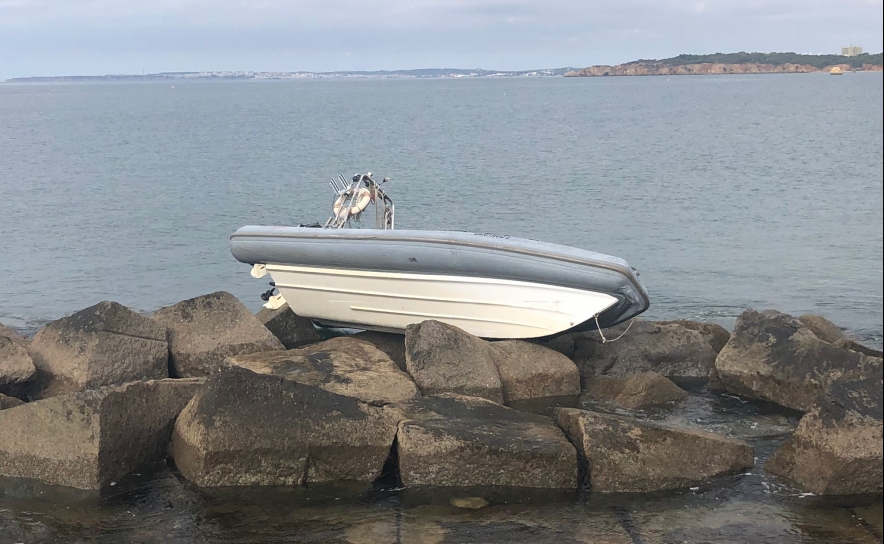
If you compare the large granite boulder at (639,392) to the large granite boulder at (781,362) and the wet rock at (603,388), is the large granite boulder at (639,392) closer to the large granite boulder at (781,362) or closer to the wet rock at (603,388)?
the wet rock at (603,388)

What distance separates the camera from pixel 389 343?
393 inches

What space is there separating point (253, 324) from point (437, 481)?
132 inches

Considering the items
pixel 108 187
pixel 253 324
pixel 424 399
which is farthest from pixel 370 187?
pixel 108 187

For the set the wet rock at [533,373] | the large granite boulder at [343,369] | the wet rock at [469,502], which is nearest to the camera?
the wet rock at [469,502]

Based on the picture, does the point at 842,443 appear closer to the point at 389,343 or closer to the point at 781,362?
the point at 781,362

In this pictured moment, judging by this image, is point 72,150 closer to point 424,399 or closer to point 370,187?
point 370,187

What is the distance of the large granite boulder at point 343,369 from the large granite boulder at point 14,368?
1754 mm

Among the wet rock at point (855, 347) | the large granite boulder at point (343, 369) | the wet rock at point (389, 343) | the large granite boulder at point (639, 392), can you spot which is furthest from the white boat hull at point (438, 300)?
the wet rock at point (855, 347)

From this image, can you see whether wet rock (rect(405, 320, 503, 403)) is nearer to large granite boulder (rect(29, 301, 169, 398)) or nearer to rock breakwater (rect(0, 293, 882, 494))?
rock breakwater (rect(0, 293, 882, 494))

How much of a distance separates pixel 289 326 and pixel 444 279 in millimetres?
Result: 2262

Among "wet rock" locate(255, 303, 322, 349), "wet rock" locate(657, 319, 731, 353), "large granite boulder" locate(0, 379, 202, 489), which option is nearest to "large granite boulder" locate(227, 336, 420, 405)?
"large granite boulder" locate(0, 379, 202, 489)

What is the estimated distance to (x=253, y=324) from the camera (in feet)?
30.7

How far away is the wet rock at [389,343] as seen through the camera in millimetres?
9639

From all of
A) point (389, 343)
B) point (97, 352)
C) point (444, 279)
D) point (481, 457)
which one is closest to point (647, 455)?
point (481, 457)
